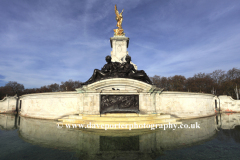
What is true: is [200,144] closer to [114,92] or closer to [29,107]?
[114,92]

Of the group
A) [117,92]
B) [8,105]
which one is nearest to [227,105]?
[117,92]

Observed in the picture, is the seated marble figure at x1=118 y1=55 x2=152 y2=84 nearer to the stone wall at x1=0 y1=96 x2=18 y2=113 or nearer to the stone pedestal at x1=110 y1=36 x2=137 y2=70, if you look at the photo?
the stone pedestal at x1=110 y1=36 x2=137 y2=70

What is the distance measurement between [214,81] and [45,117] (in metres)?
51.0

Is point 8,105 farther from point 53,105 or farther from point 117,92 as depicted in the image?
point 117,92

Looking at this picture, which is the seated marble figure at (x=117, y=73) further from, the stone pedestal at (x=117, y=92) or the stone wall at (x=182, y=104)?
the stone wall at (x=182, y=104)

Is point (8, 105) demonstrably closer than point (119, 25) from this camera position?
No

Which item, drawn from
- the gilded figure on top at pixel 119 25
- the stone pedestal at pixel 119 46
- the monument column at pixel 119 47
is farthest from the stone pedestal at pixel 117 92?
the gilded figure on top at pixel 119 25

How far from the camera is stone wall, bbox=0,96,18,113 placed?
22.4 meters

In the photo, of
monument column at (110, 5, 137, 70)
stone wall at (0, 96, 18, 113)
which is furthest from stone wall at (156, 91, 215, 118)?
stone wall at (0, 96, 18, 113)

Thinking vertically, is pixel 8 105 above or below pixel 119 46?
below

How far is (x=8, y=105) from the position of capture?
22391mm

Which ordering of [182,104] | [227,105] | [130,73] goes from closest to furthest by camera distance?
[130,73] < [182,104] < [227,105]

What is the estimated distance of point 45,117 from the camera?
1237 cm

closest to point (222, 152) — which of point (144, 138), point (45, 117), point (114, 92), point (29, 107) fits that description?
point (144, 138)
